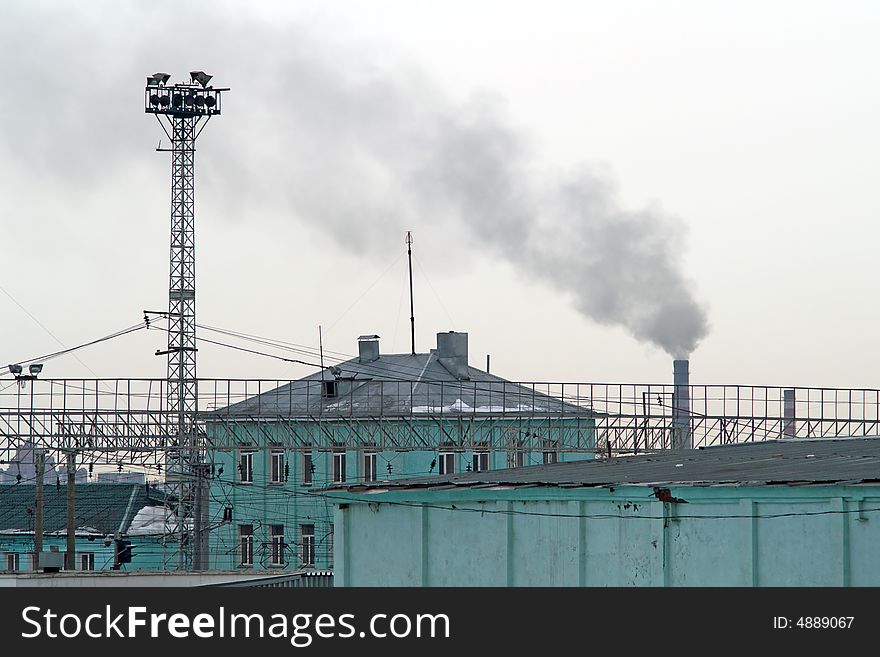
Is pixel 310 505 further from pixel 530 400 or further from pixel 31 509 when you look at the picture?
pixel 31 509

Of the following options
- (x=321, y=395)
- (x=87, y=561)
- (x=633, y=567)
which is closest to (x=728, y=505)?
(x=633, y=567)

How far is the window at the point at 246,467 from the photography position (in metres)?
55.9

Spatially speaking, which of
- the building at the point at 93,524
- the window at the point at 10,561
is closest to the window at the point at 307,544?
the building at the point at 93,524

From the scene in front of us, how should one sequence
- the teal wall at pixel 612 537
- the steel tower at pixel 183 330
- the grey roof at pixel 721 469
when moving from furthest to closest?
1. the steel tower at pixel 183 330
2. the grey roof at pixel 721 469
3. the teal wall at pixel 612 537

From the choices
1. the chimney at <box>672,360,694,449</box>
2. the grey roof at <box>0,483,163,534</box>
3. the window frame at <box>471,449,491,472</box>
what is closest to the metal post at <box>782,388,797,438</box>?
the chimney at <box>672,360,694,449</box>

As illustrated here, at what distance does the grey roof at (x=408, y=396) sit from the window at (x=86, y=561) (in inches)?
315

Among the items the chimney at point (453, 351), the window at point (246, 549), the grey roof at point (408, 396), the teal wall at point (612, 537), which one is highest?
the chimney at point (453, 351)

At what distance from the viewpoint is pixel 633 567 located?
19.4 meters

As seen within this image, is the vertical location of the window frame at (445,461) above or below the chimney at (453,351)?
below

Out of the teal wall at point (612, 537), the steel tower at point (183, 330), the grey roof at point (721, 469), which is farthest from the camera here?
the steel tower at point (183, 330)

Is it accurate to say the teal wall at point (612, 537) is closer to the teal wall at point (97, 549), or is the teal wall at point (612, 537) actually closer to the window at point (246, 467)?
the window at point (246, 467)

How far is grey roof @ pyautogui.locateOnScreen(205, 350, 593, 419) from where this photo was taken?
52.7 m

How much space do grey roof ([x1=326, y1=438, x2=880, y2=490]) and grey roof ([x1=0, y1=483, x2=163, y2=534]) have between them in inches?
1461

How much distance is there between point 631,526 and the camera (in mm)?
19453
